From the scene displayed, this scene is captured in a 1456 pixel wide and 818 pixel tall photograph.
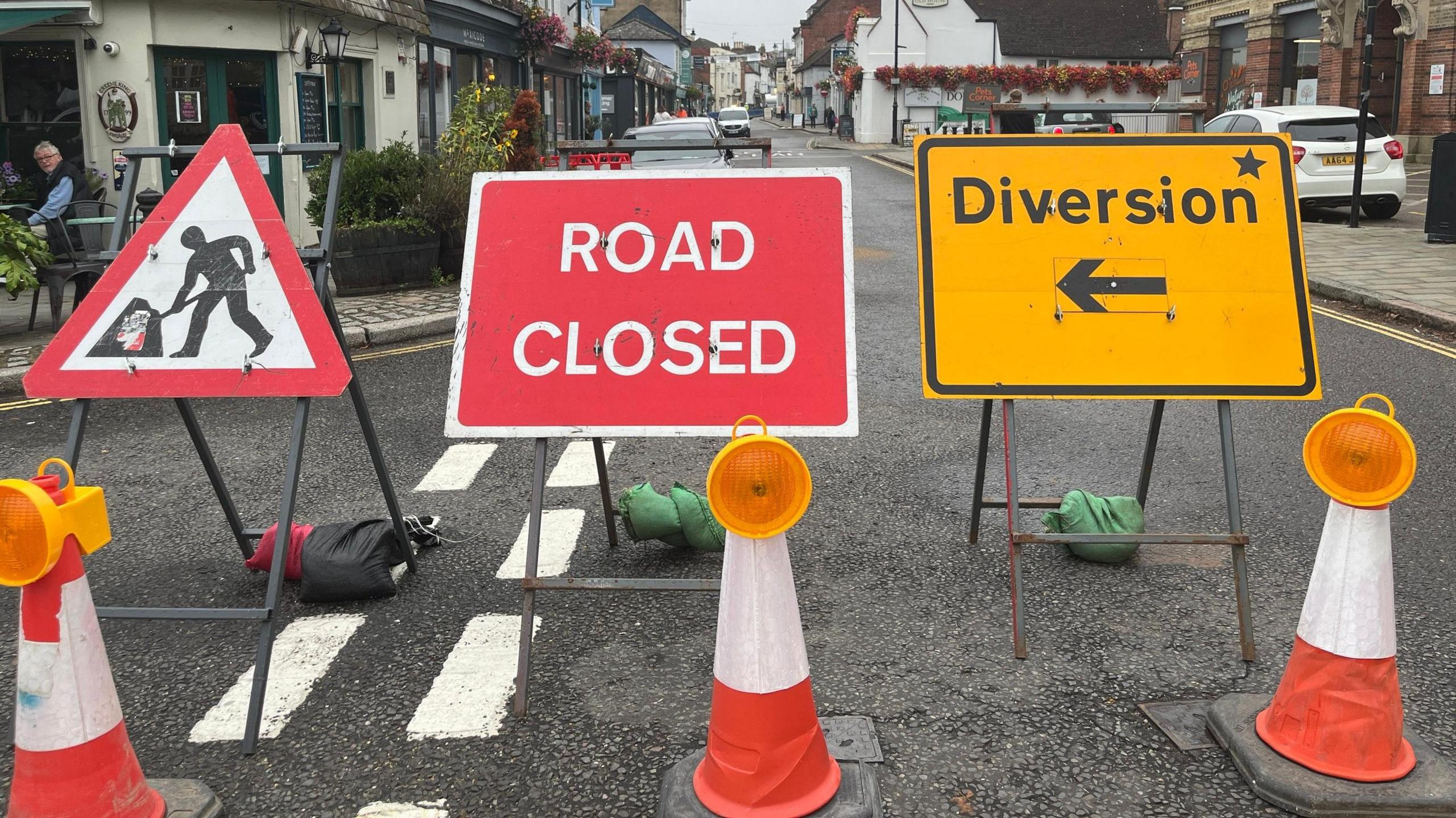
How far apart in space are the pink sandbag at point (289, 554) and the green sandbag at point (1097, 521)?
2.85 metres

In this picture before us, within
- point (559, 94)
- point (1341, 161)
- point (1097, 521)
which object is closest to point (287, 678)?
point (1097, 521)

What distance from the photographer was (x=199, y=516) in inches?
217

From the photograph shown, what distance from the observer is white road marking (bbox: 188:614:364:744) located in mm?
3490

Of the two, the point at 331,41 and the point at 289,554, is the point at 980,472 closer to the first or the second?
the point at 289,554

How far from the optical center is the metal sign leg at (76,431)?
3559mm

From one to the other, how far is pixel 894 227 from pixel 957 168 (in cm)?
1403

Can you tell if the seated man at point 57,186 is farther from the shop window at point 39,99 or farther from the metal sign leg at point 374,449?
the metal sign leg at point 374,449

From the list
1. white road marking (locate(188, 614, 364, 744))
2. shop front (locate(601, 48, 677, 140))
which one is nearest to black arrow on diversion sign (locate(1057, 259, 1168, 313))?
white road marking (locate(188, 614, 364, 744))

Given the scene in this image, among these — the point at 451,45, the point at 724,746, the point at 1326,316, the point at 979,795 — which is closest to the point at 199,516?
the point at 724,746

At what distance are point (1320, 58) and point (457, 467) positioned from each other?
33.0 meters

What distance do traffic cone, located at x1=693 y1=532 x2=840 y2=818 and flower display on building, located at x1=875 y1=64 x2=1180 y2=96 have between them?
5118cm

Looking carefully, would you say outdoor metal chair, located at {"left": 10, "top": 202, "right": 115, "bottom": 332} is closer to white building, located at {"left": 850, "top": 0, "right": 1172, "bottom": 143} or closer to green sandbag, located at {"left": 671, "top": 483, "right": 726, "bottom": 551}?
green sandbag, located at {"left": 671, "top": 483, "right": 726, "bottom": 551}

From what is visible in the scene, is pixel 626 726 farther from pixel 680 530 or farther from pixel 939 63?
pixel 939 63

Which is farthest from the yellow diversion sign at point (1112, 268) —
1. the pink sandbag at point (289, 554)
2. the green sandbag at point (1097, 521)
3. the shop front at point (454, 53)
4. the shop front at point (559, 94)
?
the shop front at point (559, 94)
